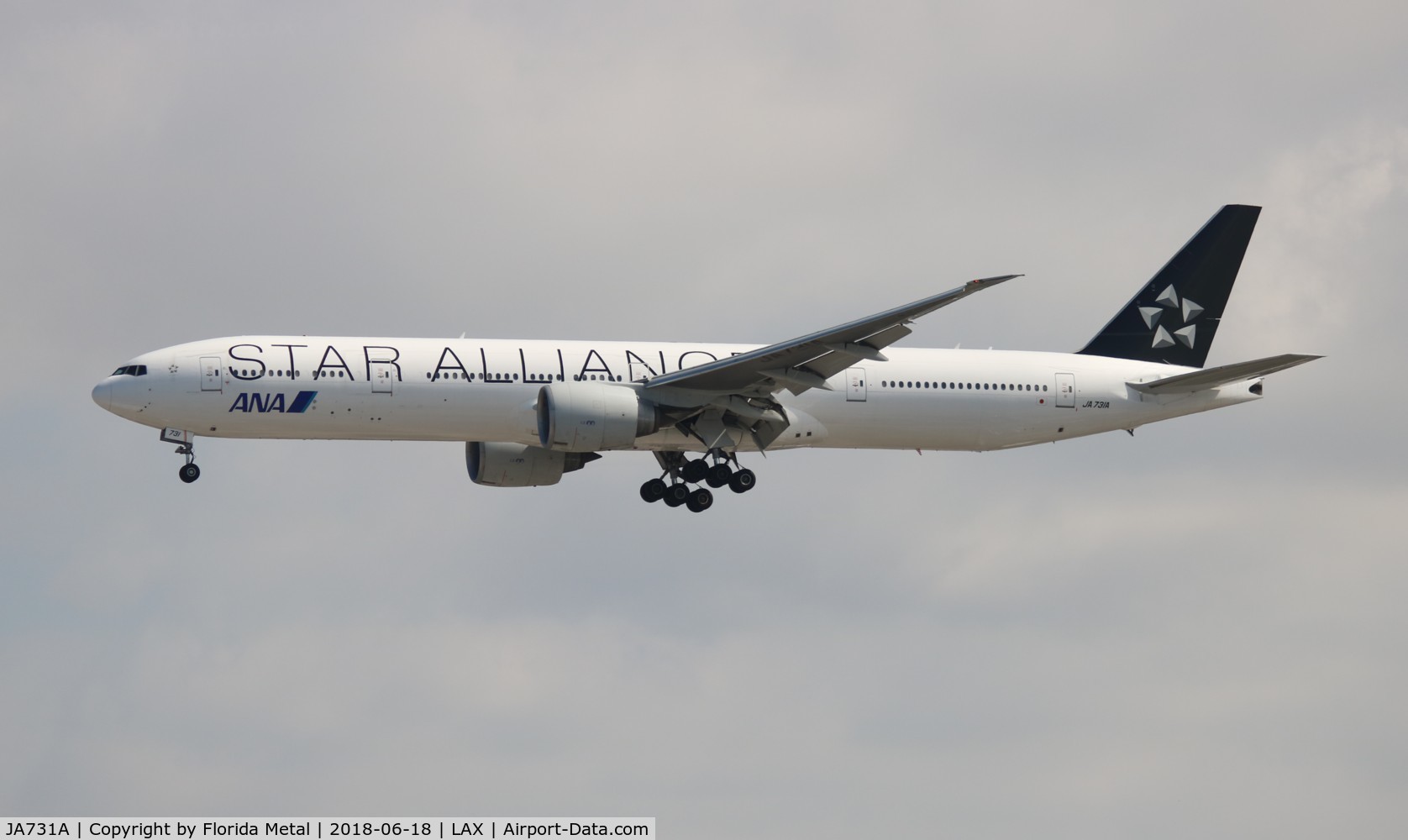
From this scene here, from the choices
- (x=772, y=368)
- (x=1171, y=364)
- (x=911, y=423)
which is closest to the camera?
(x=772, y=368)

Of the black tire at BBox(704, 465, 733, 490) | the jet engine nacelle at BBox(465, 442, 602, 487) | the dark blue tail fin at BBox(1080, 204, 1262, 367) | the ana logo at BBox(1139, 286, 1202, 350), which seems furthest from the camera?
the ana logo at BBox(1139, 286, 1202, 350)

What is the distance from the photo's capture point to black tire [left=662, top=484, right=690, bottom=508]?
169 ft

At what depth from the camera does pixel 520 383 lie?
159ft

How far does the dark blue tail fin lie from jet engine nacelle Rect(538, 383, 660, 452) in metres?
14.6

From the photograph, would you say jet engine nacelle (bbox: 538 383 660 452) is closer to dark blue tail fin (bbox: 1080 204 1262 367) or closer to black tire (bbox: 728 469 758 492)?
black tire (bbox: 728 469 758 492)

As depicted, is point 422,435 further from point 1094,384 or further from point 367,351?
point 1094,384

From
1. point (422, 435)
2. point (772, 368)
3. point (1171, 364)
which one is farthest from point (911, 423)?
point (422, 435)

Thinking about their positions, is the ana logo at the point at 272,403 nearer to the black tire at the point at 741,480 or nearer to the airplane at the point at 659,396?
the airplane at the point at 659,396

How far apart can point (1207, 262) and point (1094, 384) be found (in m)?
6.74

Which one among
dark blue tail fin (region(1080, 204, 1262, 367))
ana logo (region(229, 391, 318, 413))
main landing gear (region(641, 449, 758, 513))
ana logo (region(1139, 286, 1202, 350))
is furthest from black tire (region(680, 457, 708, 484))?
ana logo (region(1139, 286, 1202, 350))

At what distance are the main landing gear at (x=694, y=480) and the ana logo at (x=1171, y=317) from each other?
510 inches

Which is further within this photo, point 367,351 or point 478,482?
point 478,482

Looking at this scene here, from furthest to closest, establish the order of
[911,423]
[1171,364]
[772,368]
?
[1171,364]
[911,423]
[772,368]

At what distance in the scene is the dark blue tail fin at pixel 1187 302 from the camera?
55344 millimetres
